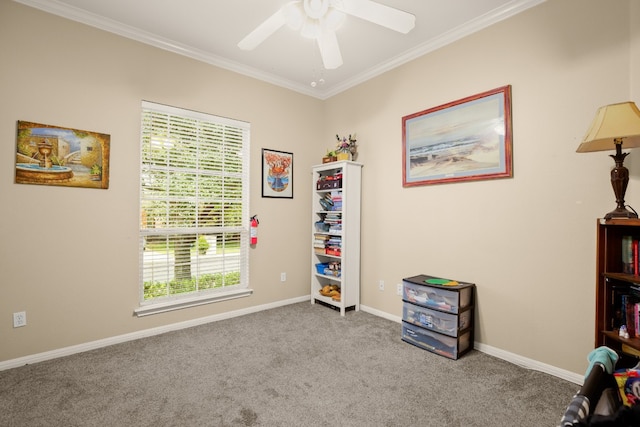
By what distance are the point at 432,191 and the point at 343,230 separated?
1.07 m

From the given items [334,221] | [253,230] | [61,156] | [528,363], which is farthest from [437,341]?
[61,156]

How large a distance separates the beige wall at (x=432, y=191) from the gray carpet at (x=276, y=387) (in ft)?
1.23

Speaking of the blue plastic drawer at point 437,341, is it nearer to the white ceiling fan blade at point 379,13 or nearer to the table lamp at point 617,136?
the table lamp at point 617,136

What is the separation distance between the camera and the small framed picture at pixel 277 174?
12.2 ft

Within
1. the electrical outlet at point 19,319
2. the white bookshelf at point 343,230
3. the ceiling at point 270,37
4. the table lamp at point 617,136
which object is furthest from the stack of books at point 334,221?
the electrical outlet at point 19,319

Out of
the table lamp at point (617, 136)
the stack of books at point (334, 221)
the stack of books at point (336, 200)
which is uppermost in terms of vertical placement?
the table lamp at point (617, 136)

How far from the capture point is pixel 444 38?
2861mm

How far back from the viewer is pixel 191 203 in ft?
10.5

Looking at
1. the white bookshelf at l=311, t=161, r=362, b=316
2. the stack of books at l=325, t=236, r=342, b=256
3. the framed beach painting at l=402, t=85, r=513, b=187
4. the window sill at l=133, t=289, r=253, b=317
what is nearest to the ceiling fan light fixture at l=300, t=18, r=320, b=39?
the framed beach painting at l=402, t=85, r=513, b=187

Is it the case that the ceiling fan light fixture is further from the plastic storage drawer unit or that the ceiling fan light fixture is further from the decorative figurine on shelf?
the plastic storage drawer unit

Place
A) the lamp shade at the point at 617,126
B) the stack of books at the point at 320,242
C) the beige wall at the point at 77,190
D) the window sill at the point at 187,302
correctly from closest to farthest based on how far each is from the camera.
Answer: the lamp shade at the point at 617,126 < the beige wall at the point at 77,190 < the window sill at the point at 187,302 < the stack of books at the point at 320,242

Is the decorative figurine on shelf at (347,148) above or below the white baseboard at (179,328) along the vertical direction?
above

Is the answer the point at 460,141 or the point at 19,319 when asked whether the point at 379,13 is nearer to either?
the point at 460,141

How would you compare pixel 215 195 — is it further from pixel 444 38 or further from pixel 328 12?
pixel 444 38
